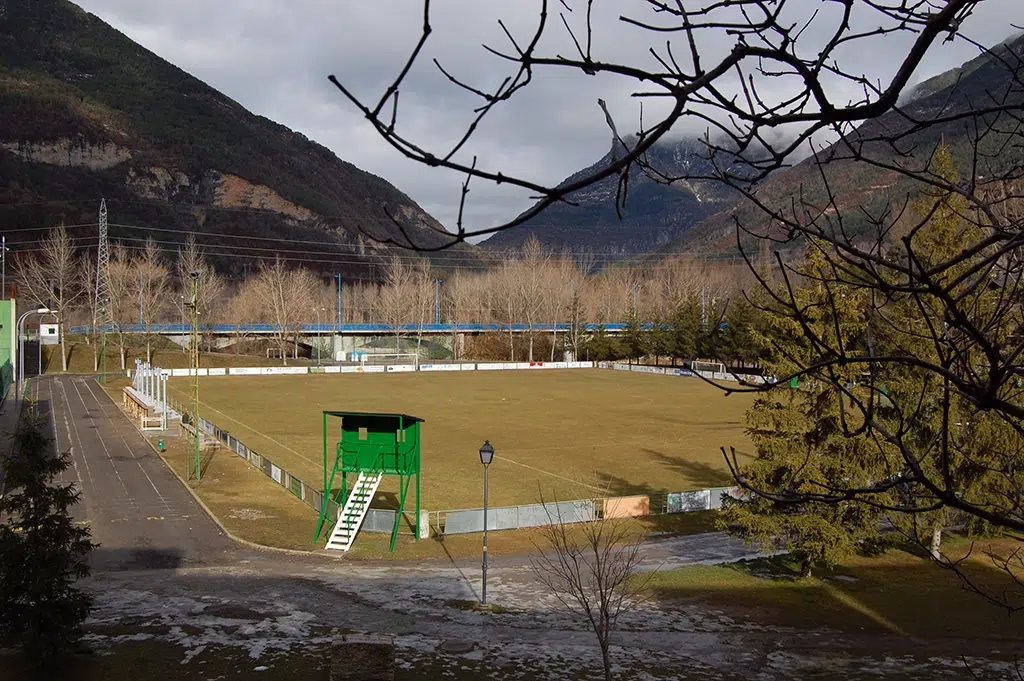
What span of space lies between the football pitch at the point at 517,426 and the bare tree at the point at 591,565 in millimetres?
2088

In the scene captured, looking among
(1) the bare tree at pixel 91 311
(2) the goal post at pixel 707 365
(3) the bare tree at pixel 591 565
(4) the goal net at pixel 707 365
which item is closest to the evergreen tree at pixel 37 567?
(3) the bare tree at pixel 591 565

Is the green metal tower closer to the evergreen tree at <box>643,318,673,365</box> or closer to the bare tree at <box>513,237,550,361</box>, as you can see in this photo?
the evergreen tree at <box>643,318,673,365</box>

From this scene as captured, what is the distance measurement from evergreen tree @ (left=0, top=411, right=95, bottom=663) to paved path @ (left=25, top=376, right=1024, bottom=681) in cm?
225

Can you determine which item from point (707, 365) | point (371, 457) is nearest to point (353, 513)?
point (371, 457)

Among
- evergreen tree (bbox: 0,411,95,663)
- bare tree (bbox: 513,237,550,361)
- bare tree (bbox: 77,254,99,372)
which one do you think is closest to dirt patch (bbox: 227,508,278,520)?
evergreen tree (bbox: 0,411,95,663)

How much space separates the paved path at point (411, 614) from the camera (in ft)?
51.9

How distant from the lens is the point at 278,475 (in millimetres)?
32812

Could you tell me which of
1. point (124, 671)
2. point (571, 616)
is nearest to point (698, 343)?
point (571, 616)

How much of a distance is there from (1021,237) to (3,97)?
217121mm

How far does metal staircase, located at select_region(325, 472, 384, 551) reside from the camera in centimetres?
2428

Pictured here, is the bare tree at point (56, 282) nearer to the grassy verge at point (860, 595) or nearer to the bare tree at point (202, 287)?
the bare tree at point (202, 287)

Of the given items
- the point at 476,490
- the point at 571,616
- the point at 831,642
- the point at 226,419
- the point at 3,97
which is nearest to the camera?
the point at 831,642

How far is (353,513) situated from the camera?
83.1 ft

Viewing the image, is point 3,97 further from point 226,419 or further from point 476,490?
point 476,490
